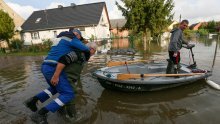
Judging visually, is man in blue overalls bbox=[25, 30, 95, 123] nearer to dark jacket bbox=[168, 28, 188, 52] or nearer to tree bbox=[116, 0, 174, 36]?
dark jacket bbox=[168, 28, 188, 52]

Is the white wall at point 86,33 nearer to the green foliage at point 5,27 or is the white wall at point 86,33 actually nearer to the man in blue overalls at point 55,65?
the green foliage at point 5,27

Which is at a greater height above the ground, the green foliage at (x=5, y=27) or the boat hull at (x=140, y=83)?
the green foliage at (x=5, y=27)

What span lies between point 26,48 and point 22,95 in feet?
56.7

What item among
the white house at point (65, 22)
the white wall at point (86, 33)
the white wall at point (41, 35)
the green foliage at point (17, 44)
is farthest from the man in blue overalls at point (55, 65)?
the white wall at point (41, 35)

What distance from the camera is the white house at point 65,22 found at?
27031 millimetres

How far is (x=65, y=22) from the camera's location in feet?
92.6

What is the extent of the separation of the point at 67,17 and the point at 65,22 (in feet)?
4.14

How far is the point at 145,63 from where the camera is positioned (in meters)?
7.43

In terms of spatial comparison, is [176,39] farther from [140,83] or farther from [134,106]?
[134,106]

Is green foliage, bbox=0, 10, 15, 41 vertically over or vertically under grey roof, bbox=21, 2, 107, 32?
under

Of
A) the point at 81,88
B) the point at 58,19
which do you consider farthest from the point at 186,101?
the point at 58,19

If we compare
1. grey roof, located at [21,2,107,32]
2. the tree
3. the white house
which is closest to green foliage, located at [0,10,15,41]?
the white house

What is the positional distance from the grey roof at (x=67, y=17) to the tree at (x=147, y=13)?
1169cm

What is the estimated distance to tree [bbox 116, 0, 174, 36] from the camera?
14.8m
